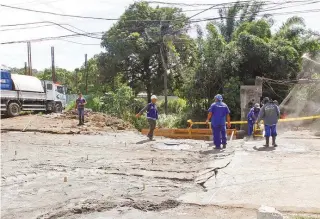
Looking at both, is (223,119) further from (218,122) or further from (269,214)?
(269,214)

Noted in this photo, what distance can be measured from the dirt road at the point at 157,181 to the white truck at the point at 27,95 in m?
13.8

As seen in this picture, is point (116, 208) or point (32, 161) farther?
point (32, 161)

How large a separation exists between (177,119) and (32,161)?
14.7 meters

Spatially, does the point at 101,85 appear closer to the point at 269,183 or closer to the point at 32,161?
the point at 32,161

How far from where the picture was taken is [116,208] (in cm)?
516

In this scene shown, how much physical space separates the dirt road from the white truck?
542 inches

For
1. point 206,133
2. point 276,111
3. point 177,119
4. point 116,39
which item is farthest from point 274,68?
point 116,39

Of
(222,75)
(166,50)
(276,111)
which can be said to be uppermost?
(166,50)

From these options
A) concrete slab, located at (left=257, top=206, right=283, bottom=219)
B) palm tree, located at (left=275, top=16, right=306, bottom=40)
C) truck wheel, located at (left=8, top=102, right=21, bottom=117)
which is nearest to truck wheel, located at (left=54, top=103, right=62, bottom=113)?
truck wheel, located at (left=8, top=102, right=21, bottom=117)

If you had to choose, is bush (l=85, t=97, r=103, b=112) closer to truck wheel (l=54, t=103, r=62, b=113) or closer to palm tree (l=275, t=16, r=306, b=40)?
truck wheel (l=54, t=103, r=62, b=113)

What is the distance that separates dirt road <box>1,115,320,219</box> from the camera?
16.7 feet

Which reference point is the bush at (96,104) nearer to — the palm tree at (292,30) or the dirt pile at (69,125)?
the dirt pile at (69,125)

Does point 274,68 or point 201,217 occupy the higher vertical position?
point 274,68

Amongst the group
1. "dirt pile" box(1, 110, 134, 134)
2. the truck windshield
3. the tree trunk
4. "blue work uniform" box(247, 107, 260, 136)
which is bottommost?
"dirt pile" box(1, 110, 134, 134)
